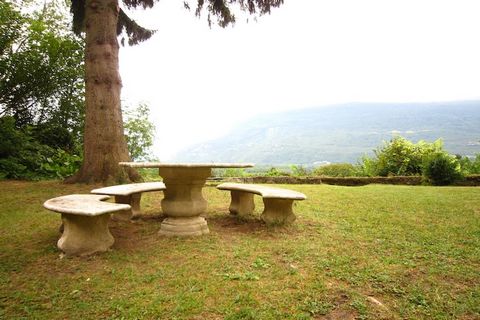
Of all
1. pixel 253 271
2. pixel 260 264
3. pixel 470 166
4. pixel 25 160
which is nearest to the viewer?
pixel 253 271

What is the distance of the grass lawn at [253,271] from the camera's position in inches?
93.7

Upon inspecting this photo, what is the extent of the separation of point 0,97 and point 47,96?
51.6 inches

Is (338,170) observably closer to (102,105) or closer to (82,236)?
(102,105)

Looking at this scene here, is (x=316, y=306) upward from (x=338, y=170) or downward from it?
downward

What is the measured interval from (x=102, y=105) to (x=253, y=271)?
5.47 metres

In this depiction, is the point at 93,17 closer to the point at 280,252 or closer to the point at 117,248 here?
the point at 117,248

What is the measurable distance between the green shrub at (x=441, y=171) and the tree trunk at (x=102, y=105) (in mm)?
8813

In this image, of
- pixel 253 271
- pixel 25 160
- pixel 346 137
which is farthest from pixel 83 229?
pixel 346 137

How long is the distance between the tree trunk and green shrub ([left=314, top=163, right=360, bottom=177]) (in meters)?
9.61

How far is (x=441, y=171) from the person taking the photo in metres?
10.4

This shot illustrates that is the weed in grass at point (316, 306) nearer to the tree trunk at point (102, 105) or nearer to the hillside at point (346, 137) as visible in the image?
the tree trunk at point (102, 105)

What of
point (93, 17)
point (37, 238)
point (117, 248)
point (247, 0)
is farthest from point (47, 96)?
point (117, 248)

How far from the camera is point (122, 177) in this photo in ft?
22.5

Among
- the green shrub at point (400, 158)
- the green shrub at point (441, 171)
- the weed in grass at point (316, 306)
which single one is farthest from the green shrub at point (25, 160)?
the green shrub at point (400, 158)
